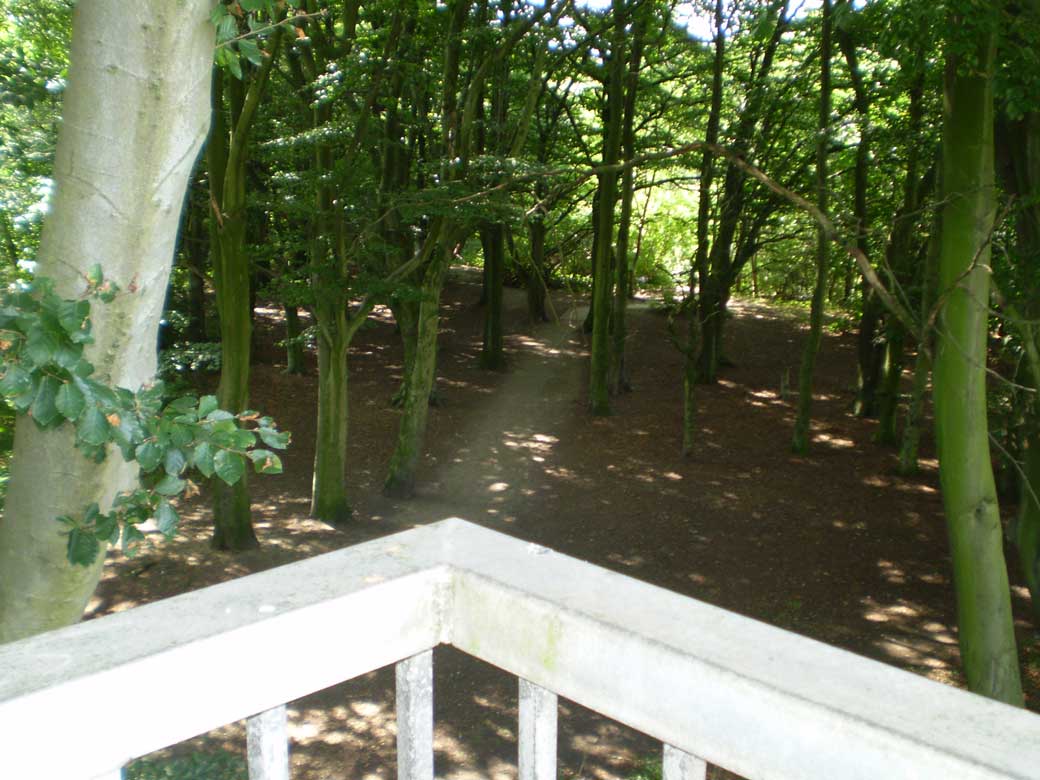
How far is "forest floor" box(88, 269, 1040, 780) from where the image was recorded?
7207mm

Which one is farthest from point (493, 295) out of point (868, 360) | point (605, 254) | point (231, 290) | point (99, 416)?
point (99, 416)

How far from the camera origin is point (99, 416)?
1703 millimetres

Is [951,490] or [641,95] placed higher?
[641,95]

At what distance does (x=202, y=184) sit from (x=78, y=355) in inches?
413

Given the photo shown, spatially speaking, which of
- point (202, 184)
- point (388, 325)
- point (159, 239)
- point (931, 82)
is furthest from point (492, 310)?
point (159, 239)

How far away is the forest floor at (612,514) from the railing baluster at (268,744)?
4.86 m

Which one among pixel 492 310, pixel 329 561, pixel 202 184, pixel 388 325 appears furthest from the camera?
pixel 388 325

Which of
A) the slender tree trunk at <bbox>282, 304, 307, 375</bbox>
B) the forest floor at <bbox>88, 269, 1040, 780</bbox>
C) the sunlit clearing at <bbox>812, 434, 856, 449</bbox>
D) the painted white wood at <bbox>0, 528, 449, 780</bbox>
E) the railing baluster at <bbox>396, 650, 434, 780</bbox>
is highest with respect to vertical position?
the painted white wood at <bbox>0, 528, 449, 780</bbox>

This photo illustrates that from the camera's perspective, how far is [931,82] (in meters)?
11.2

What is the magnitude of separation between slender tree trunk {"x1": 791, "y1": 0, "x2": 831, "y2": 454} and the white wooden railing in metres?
10.8

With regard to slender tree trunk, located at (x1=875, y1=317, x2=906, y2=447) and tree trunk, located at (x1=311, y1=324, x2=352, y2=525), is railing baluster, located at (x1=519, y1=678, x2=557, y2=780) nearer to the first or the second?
tree trunk, located at (x1=311, y1=324, x2=352, y2=525)

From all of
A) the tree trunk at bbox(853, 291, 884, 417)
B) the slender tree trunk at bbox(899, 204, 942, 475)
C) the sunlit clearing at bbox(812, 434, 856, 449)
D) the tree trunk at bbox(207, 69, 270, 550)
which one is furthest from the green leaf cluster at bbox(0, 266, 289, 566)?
the tree trunk at bbox(853, 291, 884, 417)

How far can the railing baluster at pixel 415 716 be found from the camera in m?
1.40

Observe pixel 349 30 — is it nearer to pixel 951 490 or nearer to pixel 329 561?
pixel 951 490
